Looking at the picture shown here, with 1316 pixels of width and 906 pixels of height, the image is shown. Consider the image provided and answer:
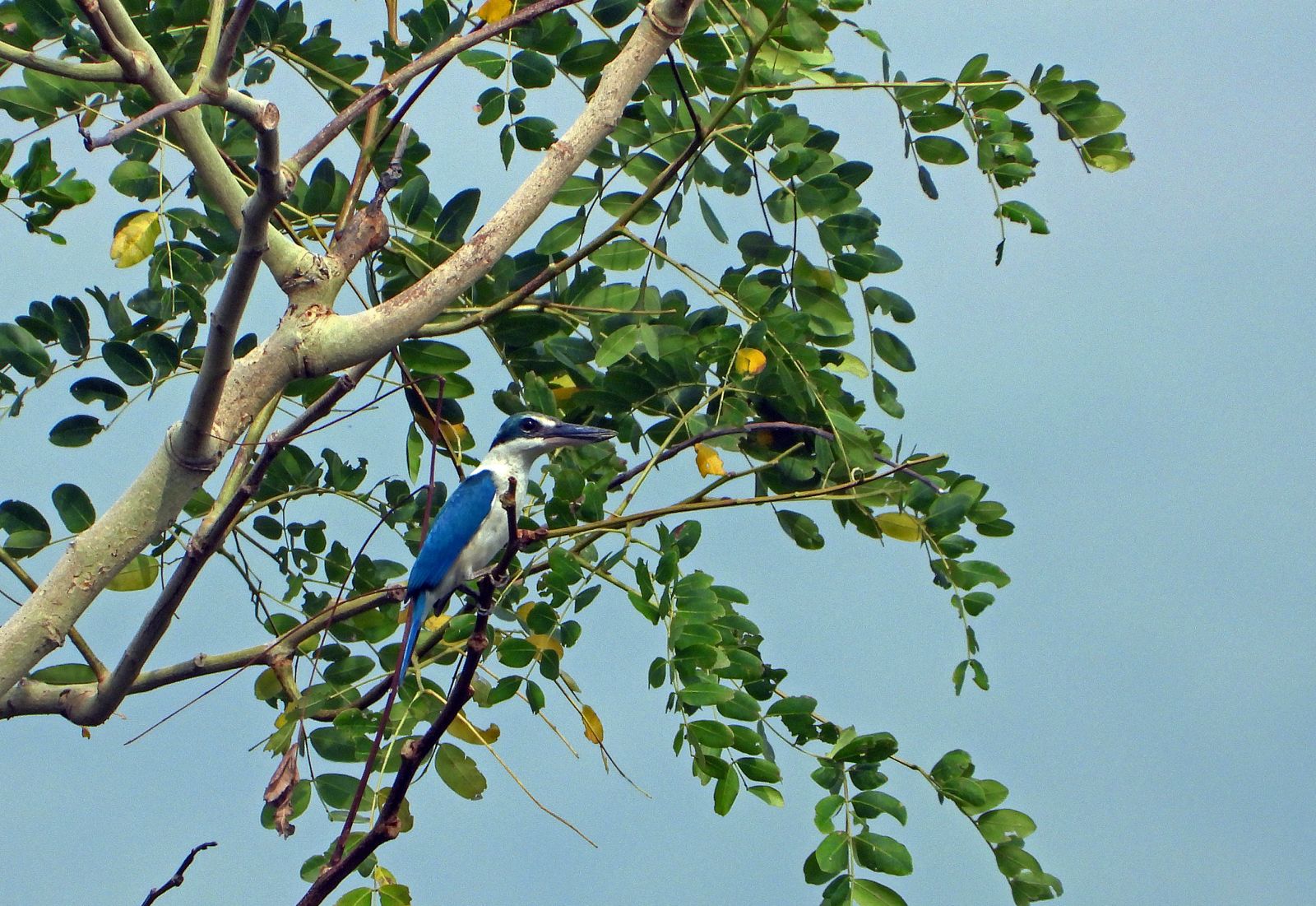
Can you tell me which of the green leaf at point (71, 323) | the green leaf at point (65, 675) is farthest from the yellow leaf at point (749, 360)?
the green leaf at point (65, 675)

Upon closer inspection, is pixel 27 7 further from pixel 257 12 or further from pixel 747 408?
pixel 747 408

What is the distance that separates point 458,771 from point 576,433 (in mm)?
842

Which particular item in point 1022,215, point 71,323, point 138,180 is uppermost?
point 1022,215

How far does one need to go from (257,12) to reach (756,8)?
1.27 metres

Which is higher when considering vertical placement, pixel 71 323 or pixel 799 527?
pixel 799 527

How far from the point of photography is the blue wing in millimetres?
3004

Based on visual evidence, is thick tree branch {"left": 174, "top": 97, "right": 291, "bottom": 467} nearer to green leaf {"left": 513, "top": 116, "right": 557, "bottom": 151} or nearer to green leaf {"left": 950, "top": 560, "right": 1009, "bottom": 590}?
green leaf {"left": 513, "top": 116, "right": 557, "bottom": 151}

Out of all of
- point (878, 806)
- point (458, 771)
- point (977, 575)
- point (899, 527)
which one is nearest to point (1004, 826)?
point (878, 806)

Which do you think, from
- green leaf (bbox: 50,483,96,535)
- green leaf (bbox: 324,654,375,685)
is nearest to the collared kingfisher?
green leaf (bbox: 324,654,375,685)

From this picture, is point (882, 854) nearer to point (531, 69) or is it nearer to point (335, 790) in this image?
point (335, 790)

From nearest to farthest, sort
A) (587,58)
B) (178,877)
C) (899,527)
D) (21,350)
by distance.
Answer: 1. (178,877)
2. (899,527)
3. (21,350)
4. (587,58)

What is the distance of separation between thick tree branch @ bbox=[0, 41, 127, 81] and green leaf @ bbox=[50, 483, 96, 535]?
3.55 ft

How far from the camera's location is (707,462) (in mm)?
2979

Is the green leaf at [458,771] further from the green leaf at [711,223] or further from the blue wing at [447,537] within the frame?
the green leaf at [711,223]
